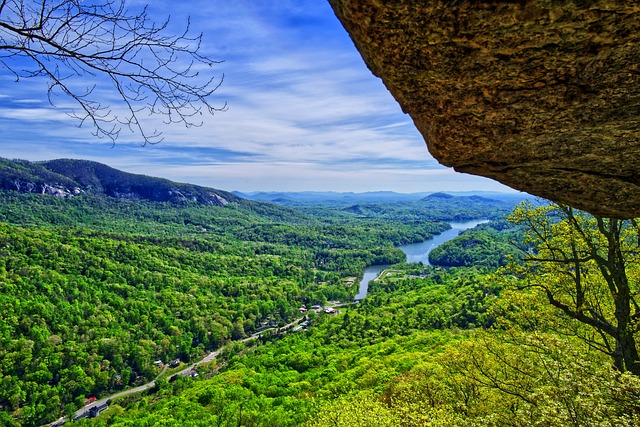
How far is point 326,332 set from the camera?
6369 centimetres

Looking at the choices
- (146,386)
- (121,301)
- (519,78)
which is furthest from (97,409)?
(519,78)

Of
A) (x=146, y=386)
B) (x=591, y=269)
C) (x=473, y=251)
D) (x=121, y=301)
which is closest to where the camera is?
(x=591, y=269)

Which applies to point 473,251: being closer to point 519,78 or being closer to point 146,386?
point 146,386

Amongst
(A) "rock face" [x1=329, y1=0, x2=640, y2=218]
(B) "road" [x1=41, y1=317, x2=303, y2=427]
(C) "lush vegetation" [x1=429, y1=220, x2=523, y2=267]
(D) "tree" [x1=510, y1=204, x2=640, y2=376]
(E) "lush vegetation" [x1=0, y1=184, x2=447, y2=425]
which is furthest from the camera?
(C) "lush vegetation" [x1=429, y1=220, x2=523, y2=267]

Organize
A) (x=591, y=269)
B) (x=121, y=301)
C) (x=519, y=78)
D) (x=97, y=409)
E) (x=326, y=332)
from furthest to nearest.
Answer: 1. (x=121, y=301)
2. (x=326, y=332)
3. (x=97, y=409)
4. (x=591, y=269)
5. (x=519, y=78)

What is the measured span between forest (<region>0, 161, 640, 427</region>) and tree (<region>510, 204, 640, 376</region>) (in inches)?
2.2

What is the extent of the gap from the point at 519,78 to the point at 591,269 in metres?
10.8

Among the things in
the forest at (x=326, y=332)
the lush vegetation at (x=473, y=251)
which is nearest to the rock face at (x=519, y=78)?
the forest at (x=326, y=332)

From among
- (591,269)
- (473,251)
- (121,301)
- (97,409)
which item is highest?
(591,269)

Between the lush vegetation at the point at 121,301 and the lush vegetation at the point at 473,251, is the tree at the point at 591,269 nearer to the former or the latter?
the lush vegetation at the point at 121,301

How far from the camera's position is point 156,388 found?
2104 inches

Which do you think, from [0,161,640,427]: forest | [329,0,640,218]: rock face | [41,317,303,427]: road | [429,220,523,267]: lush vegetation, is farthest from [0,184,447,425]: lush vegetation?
[329,0,640,218]: rock face

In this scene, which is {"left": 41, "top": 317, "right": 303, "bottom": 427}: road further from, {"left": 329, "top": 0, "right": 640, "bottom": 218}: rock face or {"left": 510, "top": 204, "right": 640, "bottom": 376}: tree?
{"left": 329, "top": 0, "right": 640, "bottom": 218}: rock face

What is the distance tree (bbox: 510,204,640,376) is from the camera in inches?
337
